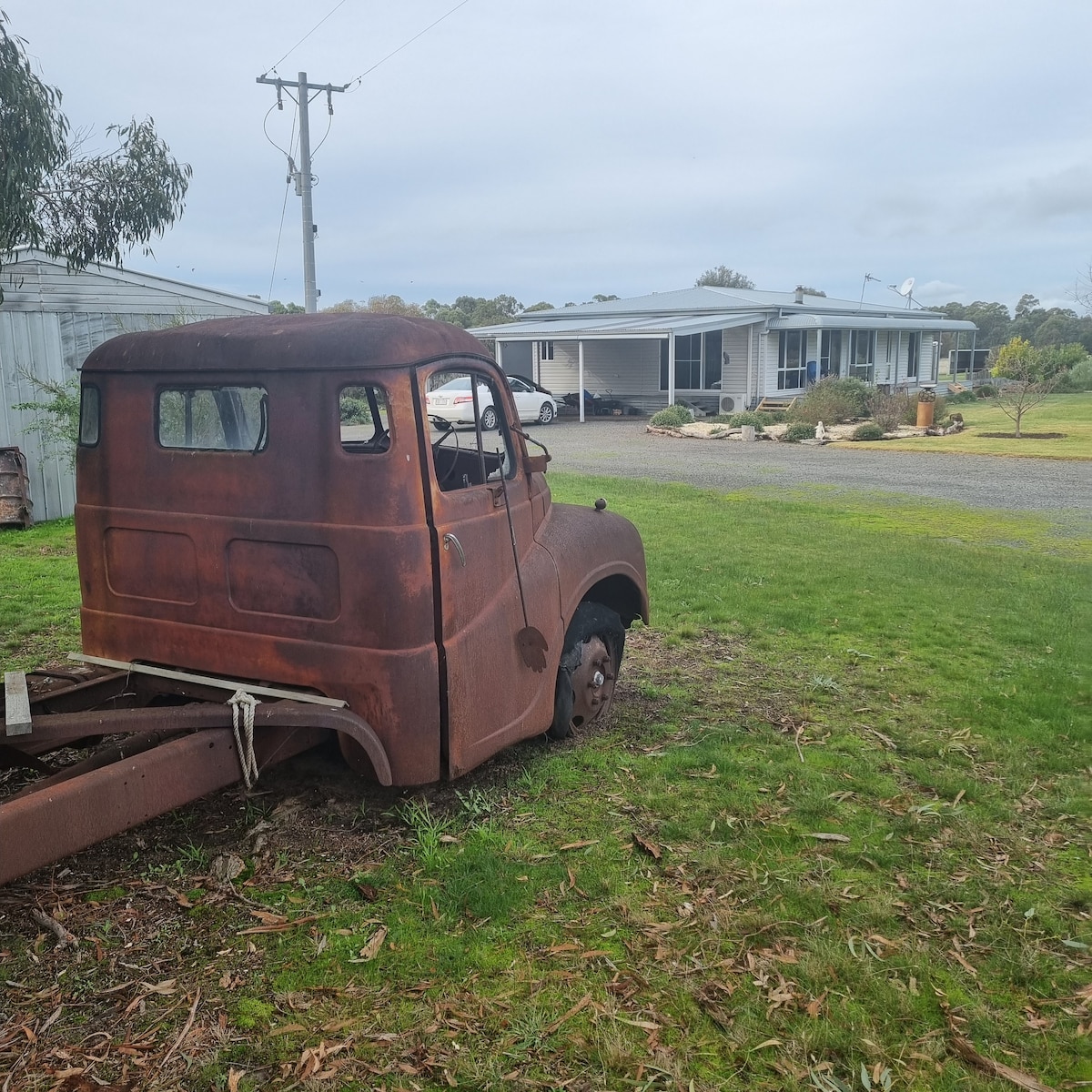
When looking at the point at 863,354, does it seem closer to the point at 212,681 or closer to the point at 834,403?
the point at 834,403

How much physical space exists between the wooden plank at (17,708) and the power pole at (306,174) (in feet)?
56.7

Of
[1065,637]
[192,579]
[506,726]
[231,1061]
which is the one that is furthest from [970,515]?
[231,1061]

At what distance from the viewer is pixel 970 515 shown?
13648 mm

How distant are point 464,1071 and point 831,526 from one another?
1031 centimetres

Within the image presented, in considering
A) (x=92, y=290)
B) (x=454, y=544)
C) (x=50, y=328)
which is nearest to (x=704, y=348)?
(x=92, y=290)

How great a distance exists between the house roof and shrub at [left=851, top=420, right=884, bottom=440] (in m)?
6.56

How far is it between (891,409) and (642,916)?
25.4 meters

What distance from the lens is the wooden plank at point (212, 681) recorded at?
404cm

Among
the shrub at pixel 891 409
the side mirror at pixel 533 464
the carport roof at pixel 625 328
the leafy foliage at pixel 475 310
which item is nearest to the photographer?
the side mirror at pixel 533 464

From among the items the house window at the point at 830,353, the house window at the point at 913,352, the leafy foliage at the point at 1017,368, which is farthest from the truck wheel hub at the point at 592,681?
the house window at the point at 913,352

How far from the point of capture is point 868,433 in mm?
24594

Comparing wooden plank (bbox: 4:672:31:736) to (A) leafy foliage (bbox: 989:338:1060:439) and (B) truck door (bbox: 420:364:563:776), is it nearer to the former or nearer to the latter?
(B) truck door (bbox: 420:364:563:776)

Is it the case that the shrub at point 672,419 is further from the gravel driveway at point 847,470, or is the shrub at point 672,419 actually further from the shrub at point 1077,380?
the shrub at point 1077,380

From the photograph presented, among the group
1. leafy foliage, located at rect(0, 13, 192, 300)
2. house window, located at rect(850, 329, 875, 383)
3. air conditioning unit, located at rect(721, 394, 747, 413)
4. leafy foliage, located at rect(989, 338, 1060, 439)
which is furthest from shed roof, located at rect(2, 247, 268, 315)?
house window, located at rect(850, 329, 875, 383)
